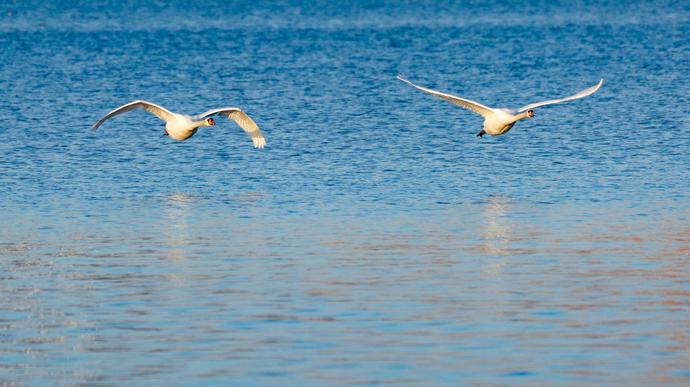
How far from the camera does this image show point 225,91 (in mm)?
56000

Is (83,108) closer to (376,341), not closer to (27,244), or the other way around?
(27,244)

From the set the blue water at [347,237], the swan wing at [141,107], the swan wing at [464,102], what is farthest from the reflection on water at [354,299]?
the swan wing at [141,107]

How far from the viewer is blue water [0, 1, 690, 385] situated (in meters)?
16.7

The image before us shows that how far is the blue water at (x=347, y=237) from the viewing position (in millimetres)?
16672

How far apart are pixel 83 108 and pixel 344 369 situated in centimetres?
3374

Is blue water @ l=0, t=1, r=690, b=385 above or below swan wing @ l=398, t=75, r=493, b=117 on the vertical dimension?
below

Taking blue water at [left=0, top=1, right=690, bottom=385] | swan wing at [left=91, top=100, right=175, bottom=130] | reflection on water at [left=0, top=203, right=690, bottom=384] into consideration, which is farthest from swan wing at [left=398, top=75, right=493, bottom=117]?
swan wing at [left=91, top=100, right=175, bottom=130]

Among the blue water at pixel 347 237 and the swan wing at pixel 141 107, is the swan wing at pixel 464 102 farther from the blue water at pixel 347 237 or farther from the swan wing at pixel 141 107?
the swan wing at pixel 141 107

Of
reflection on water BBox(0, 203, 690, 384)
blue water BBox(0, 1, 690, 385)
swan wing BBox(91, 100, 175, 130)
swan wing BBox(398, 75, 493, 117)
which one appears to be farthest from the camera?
swan wing BBox(91, 100, 175, 130)

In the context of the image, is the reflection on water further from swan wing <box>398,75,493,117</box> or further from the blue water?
swan wing <box>398,75,493,117</box>

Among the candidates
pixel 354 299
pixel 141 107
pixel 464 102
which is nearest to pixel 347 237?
pixel 464 102

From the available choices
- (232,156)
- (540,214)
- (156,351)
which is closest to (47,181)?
(232,156)

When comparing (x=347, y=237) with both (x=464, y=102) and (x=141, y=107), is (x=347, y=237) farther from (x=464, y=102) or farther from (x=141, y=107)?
(x=141, y=107)

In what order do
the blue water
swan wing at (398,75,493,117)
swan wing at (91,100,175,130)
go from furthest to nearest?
swan wing at (91,100,175,130), swan wing at (398,75,493,117), the blue water
